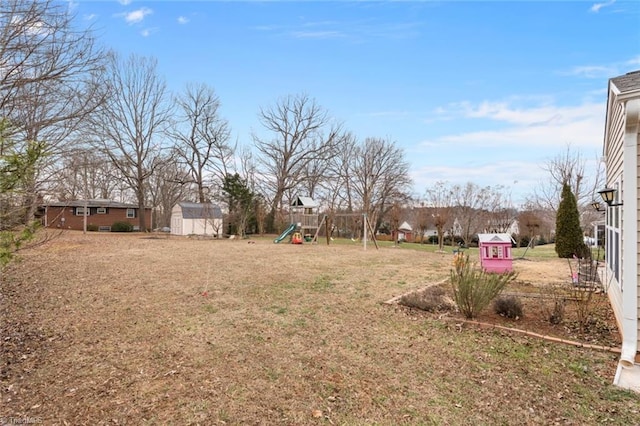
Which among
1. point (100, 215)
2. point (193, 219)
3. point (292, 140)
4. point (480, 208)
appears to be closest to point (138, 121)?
point (193, 219)

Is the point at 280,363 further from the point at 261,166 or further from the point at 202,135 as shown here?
the point at 261,166

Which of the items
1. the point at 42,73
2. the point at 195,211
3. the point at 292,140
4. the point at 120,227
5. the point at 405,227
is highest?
the point at 292,140

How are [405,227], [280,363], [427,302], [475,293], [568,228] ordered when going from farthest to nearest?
[405,227], [568,228], [427,302], [475,293], [280,363]

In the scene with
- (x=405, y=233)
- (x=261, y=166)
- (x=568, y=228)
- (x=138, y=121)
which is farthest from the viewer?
(x=405, y=233)

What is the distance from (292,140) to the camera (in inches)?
1178

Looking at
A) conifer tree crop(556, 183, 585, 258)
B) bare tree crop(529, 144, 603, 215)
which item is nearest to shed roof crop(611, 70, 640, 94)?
conifer tree crop(556, 183, 585, 258)

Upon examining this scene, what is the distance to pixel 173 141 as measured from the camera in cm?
2742

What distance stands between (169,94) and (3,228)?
26357mm

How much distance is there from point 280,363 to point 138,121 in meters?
27.2

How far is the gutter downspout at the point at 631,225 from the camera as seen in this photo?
139 inches

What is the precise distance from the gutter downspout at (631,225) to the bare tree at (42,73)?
6.14 m

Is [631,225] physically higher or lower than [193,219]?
lower

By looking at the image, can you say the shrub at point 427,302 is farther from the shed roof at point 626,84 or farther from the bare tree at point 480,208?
the bare tree at point 480,208

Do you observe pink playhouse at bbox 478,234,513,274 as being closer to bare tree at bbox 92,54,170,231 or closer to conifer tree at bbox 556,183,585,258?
conifer tree at bbox 556,183,585,258
